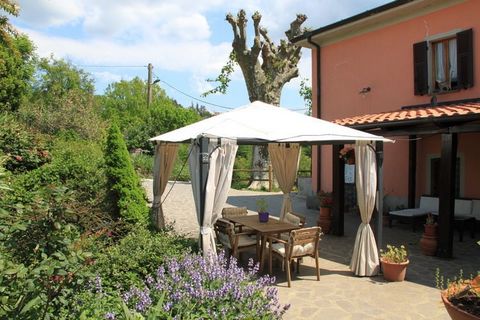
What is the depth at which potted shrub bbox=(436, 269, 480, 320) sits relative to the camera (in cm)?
324

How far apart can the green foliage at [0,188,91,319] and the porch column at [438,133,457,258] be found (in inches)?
247

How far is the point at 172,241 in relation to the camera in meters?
5.51

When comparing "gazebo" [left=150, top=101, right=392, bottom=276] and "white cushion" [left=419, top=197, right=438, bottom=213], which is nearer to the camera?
"gazebo" [left=150, top=101, right=392, bottom=276]

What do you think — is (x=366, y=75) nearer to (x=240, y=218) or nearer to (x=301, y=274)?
(x=240, y=218)

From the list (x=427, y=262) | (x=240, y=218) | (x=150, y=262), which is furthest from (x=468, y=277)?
(x=150, y=262)

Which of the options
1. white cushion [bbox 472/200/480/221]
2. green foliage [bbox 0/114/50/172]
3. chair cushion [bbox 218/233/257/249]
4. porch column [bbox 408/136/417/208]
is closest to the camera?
chair cushion [bbox 218/233/257/249]

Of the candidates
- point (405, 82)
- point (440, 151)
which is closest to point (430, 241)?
point (440, 151)

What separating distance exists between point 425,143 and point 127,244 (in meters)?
8.66

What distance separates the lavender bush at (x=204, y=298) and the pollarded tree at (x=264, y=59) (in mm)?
13576

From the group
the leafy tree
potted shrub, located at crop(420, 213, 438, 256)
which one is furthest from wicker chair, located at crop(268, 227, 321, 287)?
the leafy tree

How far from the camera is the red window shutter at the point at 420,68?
9.88 m

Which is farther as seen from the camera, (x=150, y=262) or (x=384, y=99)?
(x=384, y=99)

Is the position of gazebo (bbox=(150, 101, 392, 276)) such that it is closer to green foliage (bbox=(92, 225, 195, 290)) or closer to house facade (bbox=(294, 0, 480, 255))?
green foliage (bbox=(92, 225, 195, 290))

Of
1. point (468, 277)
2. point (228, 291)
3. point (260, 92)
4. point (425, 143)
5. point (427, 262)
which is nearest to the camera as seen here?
point (228, 291)
